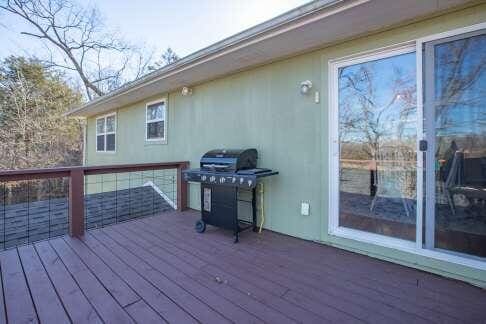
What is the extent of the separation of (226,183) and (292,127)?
41.7 inches

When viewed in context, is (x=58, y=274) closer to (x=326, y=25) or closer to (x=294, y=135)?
(x=294, y=135)

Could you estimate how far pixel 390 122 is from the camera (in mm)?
2391

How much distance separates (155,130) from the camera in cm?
539

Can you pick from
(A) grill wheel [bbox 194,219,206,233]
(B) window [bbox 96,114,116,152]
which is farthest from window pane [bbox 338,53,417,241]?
(B) window [bbox 96,114,116,152]

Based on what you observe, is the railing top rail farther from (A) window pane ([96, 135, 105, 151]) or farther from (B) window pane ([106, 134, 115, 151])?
(A) window pane ([96, 135, 105, 151])

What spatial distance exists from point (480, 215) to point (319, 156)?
1.42m

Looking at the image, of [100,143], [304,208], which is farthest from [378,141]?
[100,143]

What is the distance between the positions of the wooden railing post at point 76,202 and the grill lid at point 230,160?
59.7 inches

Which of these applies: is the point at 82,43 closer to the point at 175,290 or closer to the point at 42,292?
the point at 42,292

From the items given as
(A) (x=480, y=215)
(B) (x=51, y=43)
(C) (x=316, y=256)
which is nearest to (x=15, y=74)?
(B) (x=51, y=43)

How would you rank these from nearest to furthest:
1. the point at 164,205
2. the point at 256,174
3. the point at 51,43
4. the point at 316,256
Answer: the point at 316,256
the point at 256,174
the point at 164,205
the point at 51,43

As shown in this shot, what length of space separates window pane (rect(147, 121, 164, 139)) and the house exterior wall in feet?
3.96

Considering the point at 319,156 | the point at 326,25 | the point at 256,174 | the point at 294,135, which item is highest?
the point at 326,25

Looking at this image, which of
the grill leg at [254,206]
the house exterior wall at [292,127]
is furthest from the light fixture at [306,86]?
the grill leg at [254,206]
